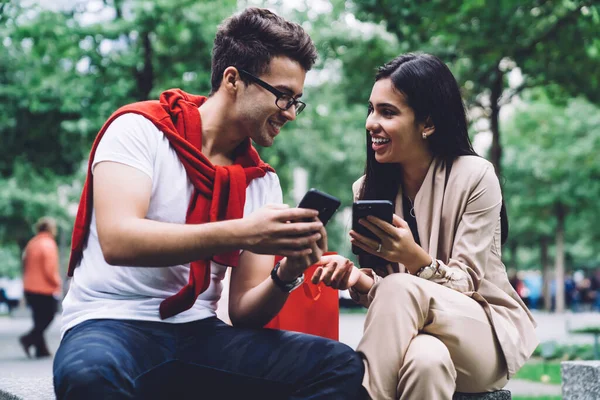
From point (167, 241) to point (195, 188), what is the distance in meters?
0.50

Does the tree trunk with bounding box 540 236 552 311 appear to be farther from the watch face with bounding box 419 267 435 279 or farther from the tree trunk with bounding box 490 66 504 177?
the watch face with bounding box 419 267 435 279

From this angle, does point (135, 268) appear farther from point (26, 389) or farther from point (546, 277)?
point (546, 277)

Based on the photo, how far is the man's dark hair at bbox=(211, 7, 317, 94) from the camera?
312 centimetres

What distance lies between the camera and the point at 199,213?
2883mm

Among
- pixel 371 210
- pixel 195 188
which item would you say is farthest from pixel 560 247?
pixel 195 188

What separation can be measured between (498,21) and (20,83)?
8512 mm

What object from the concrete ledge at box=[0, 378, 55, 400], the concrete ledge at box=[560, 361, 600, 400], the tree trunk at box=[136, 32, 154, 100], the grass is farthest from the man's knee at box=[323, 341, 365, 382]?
the tree trunk at box=[136, 32, 154, 100]

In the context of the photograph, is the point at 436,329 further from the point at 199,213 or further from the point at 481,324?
the point at 199,213

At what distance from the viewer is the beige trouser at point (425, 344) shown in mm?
2859

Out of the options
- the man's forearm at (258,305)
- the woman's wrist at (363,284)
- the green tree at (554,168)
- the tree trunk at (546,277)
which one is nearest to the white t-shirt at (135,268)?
the man's forearm at (258,305)

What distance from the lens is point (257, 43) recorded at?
10.3 feet

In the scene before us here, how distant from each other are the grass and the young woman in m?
5.54

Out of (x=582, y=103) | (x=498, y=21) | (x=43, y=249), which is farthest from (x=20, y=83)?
A: (x=582, y=103)

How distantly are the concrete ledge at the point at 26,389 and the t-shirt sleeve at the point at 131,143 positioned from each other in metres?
1.21
